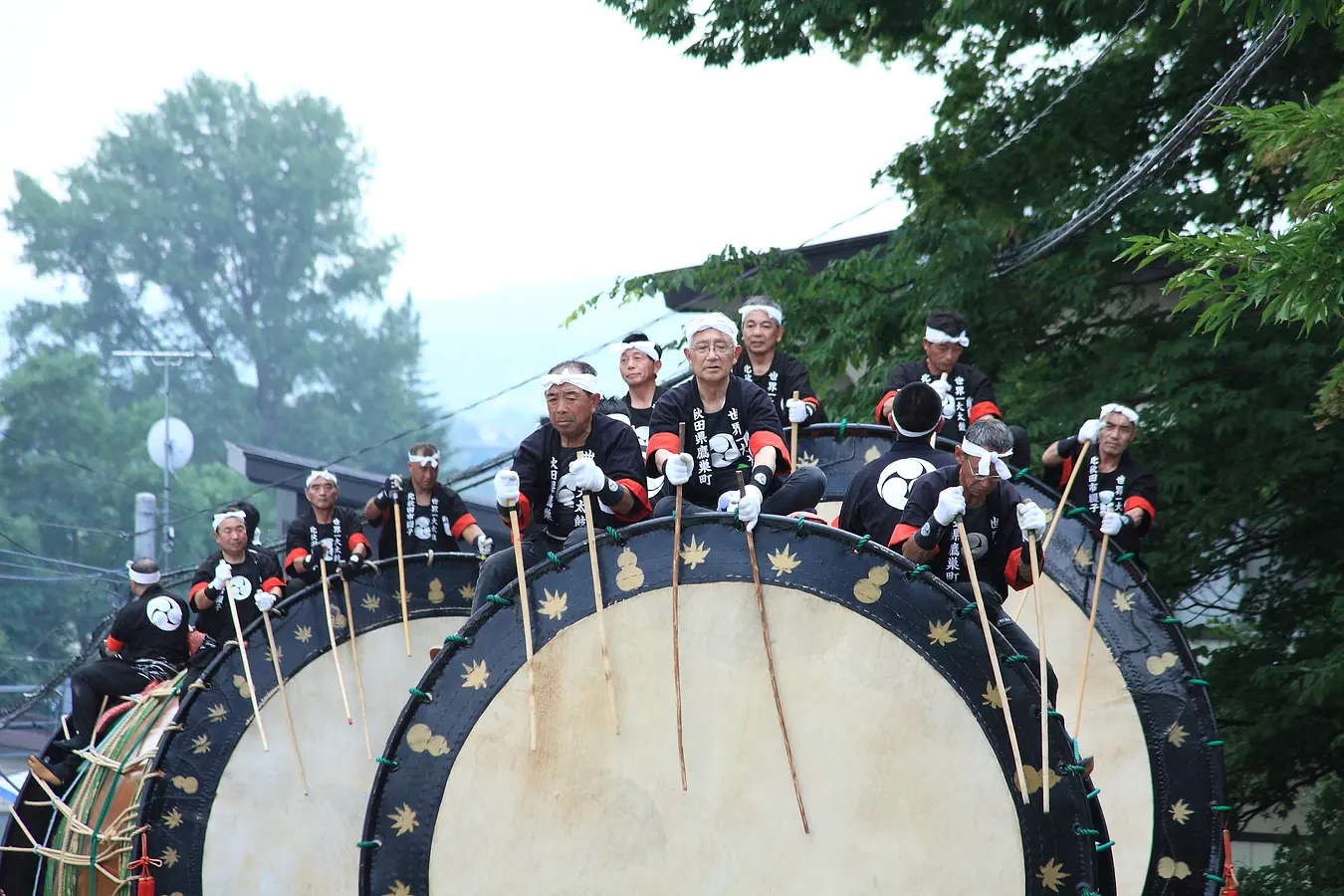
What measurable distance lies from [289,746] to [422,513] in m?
1.94

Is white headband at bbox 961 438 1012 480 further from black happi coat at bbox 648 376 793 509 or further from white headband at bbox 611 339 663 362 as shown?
white headband at bbox 611 339 663 362

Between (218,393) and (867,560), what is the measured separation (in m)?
54.6

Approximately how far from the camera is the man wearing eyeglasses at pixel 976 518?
19.1 feet

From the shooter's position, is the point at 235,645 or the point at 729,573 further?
the point at 235,645

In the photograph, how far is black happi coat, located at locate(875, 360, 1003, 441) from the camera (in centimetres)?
879

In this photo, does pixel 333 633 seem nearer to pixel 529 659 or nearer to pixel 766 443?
pixel 766 443

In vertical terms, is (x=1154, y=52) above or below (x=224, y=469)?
below

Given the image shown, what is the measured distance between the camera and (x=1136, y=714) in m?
7.55

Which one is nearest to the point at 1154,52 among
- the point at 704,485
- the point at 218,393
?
the point at 704,485

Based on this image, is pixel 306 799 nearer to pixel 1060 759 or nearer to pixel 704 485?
pixel 704 485

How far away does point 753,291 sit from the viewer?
13047 millimetres

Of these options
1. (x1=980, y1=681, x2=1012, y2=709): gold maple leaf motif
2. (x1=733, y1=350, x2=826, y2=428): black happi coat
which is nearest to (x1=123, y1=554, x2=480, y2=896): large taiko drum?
(x1=733, y1=350, x2=826, y2=428): black happi coat

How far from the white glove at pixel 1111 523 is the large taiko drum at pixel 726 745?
2980 millimetres

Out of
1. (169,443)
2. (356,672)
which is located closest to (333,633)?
(356,672)
